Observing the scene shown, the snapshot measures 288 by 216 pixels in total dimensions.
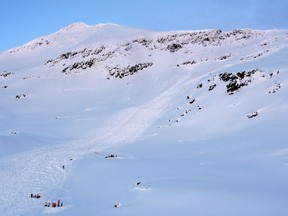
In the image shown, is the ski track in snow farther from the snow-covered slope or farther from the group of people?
the group of people

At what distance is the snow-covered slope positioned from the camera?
50.9ft

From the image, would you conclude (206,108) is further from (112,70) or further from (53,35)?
(53,35)

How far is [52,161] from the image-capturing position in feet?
87.1

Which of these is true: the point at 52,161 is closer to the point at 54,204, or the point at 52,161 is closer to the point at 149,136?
the point at 149,136

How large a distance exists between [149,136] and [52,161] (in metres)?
10.0

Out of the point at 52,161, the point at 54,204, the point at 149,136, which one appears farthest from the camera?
the point at 149,136

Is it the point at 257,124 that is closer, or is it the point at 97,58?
the point at 257,124

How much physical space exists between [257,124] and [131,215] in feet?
53.5

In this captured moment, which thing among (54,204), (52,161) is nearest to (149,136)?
(52,161)

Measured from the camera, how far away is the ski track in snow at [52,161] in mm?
18047

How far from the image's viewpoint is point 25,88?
6669cm

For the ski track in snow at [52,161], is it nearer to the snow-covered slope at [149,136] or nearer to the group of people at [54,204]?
the snow-covered slope at [149,136]

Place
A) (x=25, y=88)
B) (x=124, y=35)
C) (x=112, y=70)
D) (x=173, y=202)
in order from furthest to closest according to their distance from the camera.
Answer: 1. (x=124, y=35)
2. (x=112, y=70)
3. (x=25, y=88)
4. (x=173, y=202)

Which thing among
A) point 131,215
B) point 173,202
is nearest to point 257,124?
point 173,202
